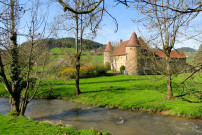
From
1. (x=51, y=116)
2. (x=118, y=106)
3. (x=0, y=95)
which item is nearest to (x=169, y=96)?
(x=118, y=106)

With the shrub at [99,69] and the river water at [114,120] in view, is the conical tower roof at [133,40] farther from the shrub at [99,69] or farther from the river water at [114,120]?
the river water at [114,120]

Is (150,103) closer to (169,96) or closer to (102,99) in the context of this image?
(169,96)

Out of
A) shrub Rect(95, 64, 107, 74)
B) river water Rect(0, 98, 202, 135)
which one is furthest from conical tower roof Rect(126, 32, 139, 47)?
river water Rect(0, 98, 202, 135)

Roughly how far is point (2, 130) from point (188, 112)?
10931mm

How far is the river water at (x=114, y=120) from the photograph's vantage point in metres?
9.80

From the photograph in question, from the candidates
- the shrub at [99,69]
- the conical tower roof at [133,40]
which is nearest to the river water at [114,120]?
the shrub at [99,69]

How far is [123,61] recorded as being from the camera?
43750mm

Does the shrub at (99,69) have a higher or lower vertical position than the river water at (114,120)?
higher

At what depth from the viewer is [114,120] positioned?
38.2ft

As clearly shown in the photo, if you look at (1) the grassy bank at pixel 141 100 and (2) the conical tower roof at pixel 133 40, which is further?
(2) the conical tower roof at pixel 133 40

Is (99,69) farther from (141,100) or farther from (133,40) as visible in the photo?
(141,100)

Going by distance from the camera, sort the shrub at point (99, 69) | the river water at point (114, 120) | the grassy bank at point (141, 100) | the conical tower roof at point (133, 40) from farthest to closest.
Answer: the conical tower roof at point (133, 40), the shrub at point (99, 69), the grassy bank at point (141, 100), the river water at point (114, 120)

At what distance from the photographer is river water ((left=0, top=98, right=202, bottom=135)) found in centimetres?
980

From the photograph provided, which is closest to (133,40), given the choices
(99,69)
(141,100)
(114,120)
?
(99,69)
